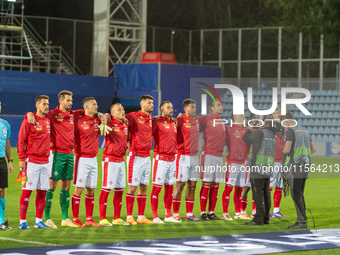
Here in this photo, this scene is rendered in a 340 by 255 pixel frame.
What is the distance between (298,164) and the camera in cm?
878

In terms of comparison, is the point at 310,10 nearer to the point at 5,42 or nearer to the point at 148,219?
the point at 5,42

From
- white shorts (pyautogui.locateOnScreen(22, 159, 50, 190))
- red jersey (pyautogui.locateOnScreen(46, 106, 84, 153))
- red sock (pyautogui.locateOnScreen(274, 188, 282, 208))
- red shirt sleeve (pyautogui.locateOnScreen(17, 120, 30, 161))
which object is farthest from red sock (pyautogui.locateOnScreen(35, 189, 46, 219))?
red sock (pyautogui.locateOnScreen(274, 188, 282, 208))

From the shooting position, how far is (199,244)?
749 cm

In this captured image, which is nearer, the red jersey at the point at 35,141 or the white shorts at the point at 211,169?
the red jersey at the point at 35,141

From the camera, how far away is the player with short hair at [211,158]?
9.82 m

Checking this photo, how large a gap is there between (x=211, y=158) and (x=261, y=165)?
3.24ft

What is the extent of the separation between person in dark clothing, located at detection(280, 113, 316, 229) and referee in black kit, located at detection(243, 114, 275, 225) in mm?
457

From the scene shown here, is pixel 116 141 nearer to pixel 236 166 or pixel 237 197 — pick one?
pixel 236 166

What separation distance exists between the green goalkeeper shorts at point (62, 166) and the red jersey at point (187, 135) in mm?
2037

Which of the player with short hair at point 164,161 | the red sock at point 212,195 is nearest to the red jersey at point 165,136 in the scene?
the player with short hair at point 164,161

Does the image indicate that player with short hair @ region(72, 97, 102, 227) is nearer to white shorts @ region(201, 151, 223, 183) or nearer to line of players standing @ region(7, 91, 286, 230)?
line of players standing @ region(7, 91, 286, 230)

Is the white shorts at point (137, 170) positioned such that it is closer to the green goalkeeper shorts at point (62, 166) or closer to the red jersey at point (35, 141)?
the green goalkeeper shorts at point (62, 166)

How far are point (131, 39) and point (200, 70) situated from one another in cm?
393

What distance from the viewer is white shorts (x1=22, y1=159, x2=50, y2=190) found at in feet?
27.4
